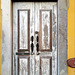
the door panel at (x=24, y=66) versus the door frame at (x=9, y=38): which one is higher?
the door frame at (x=9, y=38)

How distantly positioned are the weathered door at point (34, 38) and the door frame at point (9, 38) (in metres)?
0.24

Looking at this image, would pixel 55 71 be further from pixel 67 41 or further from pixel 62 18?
pixel 62 18

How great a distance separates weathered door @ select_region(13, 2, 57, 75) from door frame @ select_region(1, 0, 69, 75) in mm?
245

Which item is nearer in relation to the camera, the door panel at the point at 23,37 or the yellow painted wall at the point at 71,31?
the yellow painted wall at the point at 71,31

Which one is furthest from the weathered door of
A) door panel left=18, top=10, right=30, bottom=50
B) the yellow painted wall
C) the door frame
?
the yellow painted wall

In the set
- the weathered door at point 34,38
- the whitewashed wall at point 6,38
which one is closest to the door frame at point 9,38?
the whitewashed wall at point 6,38

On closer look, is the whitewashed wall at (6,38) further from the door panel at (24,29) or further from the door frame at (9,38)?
the door panel at (24,29)

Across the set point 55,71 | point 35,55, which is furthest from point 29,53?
point 55,71

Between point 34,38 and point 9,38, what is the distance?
A: 2.25ft

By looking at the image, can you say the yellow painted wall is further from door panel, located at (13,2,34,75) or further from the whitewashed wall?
the whitewashed wall

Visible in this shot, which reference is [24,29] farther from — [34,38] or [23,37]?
[34,38]

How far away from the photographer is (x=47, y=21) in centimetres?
379

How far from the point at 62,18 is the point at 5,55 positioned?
1743mm

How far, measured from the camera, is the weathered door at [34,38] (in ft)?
12.4
